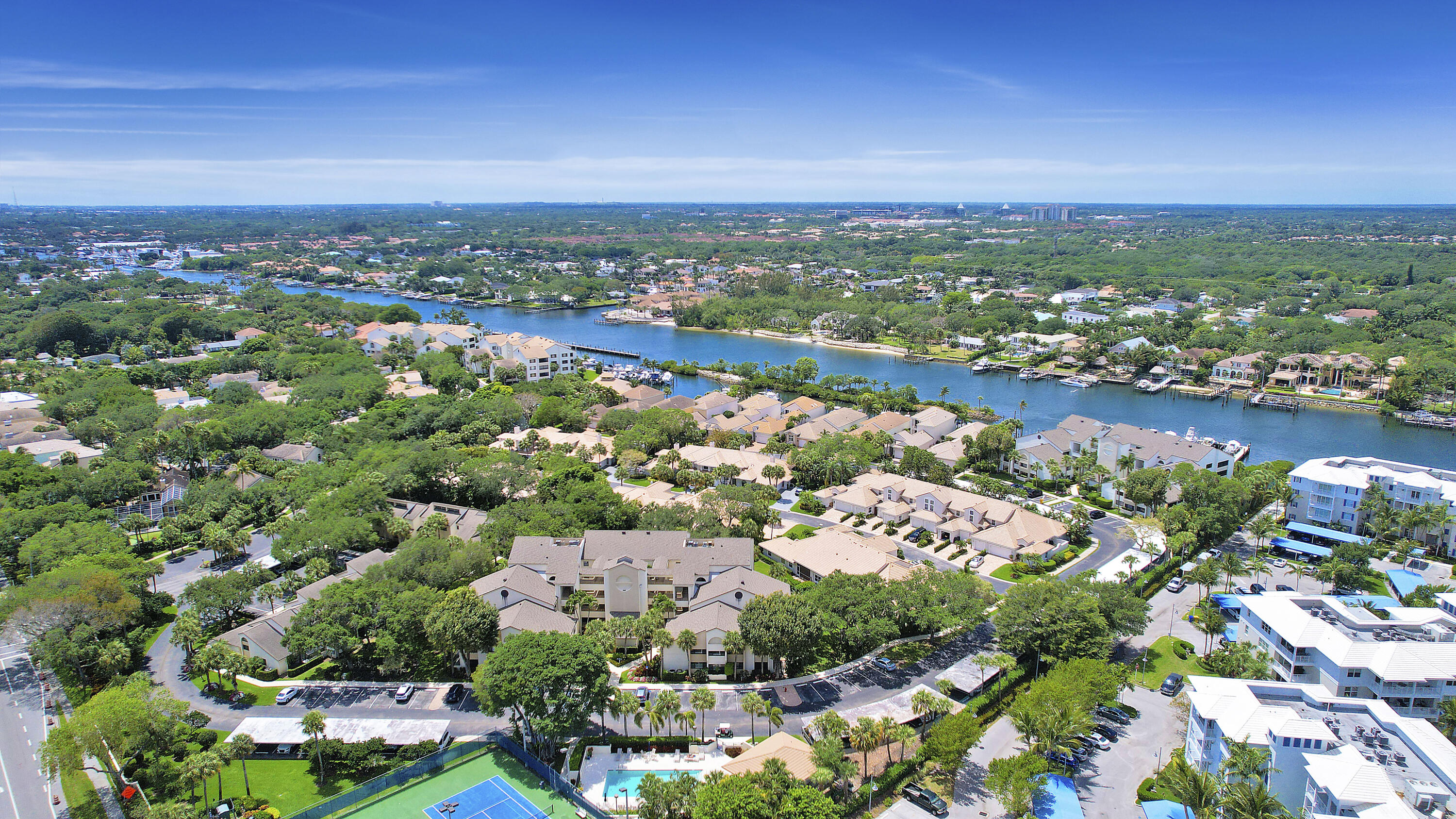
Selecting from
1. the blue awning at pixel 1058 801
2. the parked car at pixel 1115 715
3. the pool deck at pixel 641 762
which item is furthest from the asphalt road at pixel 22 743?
the parked car at pixel 1115 715

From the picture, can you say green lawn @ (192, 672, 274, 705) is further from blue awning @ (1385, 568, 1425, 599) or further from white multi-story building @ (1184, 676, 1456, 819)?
blue awning @ (1385, 568, 1425, 599)

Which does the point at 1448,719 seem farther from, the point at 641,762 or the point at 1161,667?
the point at 641,762

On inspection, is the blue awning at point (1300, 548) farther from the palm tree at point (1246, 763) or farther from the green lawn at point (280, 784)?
the green lawn at point (280, 784)

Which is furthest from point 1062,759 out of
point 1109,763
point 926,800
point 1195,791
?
point 926,800

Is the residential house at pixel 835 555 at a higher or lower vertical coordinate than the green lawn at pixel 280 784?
higher

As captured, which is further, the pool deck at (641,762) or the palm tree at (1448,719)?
the palm tree at (1448,719)

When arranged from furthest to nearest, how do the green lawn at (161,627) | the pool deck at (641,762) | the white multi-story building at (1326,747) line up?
the green lawn at (161,627) → the pool deck at (641,762) → the white multi-story building at (1326,747)

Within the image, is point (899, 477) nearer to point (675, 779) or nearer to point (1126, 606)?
point (1126, 606)
